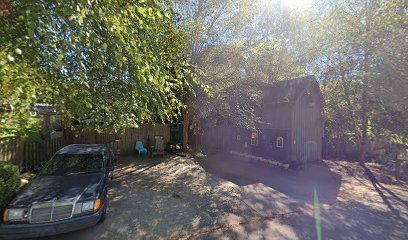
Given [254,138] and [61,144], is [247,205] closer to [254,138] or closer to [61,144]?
[254,138]

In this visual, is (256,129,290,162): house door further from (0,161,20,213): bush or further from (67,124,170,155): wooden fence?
(0,161,20,213): bush

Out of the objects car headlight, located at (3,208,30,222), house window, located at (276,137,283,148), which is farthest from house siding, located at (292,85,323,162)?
car headlight, located at (3,208,30,222)

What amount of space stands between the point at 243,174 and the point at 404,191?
616 cm

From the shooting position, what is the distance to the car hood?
401cm

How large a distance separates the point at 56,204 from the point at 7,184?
60.6 inches

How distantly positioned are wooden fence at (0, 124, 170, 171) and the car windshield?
1.60 metres

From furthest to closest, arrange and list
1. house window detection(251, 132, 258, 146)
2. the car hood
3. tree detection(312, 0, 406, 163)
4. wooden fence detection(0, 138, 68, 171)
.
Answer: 1. house window detection(251, 132, 258, 146)
2. tree detection(312, 0, 406, 163)
3. wooden fence detection(0, 138, 68, 171)
4. the car hood

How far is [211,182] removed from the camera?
8.37 m

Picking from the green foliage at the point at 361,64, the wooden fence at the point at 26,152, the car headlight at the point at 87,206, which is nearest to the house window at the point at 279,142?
the green foliage at the point at 361,64

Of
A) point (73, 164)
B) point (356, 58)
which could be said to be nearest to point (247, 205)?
point (73, 164)

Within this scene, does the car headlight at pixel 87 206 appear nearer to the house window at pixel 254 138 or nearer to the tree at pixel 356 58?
the tree at pixel 356 58

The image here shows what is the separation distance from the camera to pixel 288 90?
12.8 m

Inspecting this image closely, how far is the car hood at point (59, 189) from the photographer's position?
4.01 metres

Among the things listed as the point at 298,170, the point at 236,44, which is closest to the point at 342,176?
the point at 298,170
